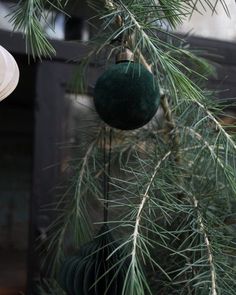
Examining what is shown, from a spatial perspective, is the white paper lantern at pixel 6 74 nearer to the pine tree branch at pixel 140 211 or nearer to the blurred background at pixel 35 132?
the pine tree branch at pixel 140 211

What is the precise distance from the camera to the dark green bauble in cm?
112

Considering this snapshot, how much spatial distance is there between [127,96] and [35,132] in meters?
1.28

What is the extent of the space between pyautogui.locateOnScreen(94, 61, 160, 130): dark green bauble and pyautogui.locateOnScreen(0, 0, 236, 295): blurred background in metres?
1.07

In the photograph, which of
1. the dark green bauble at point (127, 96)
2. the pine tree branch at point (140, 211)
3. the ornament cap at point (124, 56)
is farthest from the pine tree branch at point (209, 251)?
the ornament cap at point (124, 56)

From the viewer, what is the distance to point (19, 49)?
86.7 inches

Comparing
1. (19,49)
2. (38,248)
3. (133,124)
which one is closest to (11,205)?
(38,248)

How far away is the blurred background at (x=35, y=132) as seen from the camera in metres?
2.32

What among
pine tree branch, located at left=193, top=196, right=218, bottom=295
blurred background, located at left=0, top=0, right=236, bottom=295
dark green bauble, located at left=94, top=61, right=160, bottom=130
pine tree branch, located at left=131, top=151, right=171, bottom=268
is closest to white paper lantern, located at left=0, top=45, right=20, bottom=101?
dark green bauble, located at left=94, top=61, right=160, bottom=130

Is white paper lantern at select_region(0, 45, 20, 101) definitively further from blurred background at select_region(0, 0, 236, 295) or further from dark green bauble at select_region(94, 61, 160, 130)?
blurred background at select_region(0, 0, 236, 295)

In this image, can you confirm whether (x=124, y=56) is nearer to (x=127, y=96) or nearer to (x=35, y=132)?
(x=127, y=96)

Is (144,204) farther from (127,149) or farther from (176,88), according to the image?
(127,149)

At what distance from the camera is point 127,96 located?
112cm

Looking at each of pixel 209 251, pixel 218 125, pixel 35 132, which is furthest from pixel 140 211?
pixel 35 132

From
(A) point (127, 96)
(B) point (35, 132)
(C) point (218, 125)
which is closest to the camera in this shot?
(A) point (127, 96)
